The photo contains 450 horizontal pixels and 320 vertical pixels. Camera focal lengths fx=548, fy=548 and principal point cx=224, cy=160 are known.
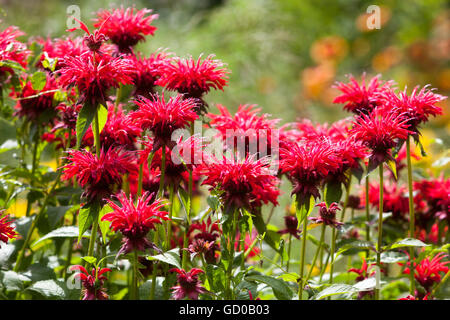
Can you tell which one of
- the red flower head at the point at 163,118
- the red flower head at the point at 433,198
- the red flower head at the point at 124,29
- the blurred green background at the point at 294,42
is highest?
the blurred green background at the point at 294,42

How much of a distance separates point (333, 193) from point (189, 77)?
329 mm

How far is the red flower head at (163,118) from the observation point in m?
0.88

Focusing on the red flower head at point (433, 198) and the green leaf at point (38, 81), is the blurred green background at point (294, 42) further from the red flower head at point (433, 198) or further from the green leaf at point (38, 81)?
the green leaf at point (38, 81)

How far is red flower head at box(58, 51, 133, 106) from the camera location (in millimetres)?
865

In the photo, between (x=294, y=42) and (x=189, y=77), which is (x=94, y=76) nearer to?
(x=189, y=77)

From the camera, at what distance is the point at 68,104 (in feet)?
3.38

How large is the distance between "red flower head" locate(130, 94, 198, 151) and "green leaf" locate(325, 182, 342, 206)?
10.9 inches

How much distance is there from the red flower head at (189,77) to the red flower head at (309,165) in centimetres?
19

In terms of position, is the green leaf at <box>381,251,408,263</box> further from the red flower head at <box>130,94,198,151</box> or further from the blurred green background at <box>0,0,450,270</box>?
the blurred green background at <box>0,0,450,270</box>

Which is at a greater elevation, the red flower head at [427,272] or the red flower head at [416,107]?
the red flower head at [416,107]

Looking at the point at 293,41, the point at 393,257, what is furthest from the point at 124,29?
the point at 293,41

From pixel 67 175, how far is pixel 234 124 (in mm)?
319

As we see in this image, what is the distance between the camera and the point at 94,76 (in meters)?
0.86

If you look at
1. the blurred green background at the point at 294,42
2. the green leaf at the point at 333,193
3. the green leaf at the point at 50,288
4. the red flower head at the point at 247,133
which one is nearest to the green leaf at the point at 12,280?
the green leaf at the point at 50,288
